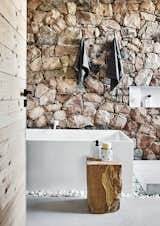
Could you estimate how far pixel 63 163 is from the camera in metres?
3.84

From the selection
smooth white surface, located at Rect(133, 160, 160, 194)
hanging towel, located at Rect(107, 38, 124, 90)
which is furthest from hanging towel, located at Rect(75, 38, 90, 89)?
smooth white surface, located at Rect(133, 160, 160, 194)

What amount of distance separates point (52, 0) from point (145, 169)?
315 centimetres

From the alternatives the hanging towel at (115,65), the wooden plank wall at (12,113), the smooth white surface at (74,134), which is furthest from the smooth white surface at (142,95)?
the wooden plank wall at (12,113)

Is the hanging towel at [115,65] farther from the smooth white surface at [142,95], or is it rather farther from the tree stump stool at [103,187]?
the tree stump stool at [103,187]

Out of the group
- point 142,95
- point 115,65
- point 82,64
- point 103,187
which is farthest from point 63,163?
point 142,95

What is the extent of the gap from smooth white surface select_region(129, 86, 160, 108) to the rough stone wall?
9 cm

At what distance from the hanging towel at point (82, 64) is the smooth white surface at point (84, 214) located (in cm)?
229

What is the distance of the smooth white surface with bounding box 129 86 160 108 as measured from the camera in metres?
5.49

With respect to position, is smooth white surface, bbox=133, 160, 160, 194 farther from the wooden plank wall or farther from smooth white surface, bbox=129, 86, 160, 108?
the wooden plank wall

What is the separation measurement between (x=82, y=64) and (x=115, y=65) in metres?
0.53

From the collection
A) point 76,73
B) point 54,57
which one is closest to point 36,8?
point 54,57

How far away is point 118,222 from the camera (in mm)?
2988

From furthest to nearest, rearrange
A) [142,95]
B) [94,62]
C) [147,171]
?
[142,95] → [94,62] → [147,171]

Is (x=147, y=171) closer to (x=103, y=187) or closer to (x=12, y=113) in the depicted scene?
(x=103, y=187)
